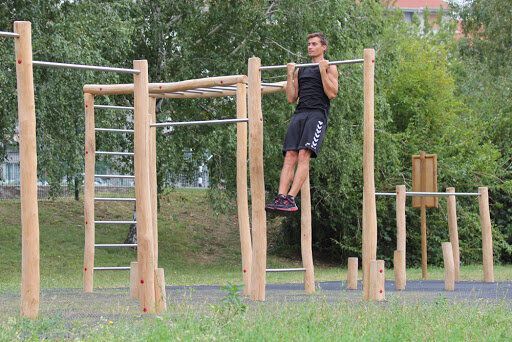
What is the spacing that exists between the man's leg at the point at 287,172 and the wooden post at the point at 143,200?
6.45 feet

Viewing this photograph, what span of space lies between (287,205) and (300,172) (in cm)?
38

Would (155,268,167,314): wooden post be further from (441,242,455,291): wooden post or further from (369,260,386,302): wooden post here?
(441,242,455,291): wooden post

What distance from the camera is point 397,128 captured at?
27.3m

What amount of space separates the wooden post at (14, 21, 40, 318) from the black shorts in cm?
312

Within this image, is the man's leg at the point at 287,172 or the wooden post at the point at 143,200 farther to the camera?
the man's leg at the point at 287,172

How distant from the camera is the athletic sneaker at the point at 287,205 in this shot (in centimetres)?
1115

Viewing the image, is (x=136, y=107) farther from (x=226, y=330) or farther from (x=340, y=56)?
(x=340, y=56)

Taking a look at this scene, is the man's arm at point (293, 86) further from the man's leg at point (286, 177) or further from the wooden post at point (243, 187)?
the wooden post at point (243, 187)

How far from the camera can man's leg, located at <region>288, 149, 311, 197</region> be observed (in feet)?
37.4

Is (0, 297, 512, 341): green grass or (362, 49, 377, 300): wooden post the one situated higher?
(362, 49, 377, 300): wooden post

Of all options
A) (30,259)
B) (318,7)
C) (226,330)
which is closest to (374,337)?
(226,330)

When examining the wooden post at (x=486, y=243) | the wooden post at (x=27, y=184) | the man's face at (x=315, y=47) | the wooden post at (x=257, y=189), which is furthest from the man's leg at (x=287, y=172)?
the wooden post at (x=486, y=243)

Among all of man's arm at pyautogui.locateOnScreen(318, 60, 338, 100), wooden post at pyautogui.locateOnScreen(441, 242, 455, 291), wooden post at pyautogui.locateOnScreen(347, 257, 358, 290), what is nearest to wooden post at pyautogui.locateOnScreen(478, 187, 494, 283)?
wooden post at pyautogui.locateOnScreen(441, 242, 455, 291)

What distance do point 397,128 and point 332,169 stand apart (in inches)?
137
